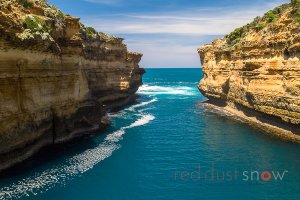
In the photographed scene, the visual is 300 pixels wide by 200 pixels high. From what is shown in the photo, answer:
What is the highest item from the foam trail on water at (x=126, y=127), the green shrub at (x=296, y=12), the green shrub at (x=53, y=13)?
the green shrub at (x=296, y=12)

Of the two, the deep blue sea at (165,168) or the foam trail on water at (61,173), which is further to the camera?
the deep blue sea at (165,168)

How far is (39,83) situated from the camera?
29641 millimetres

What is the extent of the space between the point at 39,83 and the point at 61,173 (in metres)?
8.35

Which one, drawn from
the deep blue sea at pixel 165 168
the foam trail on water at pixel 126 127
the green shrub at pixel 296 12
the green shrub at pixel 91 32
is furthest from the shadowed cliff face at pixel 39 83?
the green shrub at pixel 296 12

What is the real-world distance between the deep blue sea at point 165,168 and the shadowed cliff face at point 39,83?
6.45 feet

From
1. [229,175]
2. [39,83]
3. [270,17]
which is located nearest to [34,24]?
[39,83]

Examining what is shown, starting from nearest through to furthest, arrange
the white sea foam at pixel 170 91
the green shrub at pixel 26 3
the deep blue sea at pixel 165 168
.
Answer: the deep blue sea at pixel 165 168
the green shrub at pixel 26 3
the white sea foam at pixel 170 91

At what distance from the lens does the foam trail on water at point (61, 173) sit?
23.5 meters

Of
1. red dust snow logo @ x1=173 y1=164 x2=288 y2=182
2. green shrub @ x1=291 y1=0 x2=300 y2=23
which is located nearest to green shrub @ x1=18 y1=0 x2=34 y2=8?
red dust snow logo @ x1=173 y1=164 x2=288 y2=182

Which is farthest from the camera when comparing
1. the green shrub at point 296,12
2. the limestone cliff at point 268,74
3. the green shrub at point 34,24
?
the green shrub at point 296,12

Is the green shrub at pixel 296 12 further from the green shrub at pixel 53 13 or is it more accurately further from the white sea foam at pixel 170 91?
the white sea foam at pixel 170 91

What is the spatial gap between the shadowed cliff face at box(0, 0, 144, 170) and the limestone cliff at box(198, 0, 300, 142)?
68.8 feet

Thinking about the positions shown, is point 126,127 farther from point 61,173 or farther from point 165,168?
point 61,173

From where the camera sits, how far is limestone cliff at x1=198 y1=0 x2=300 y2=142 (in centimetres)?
3616
